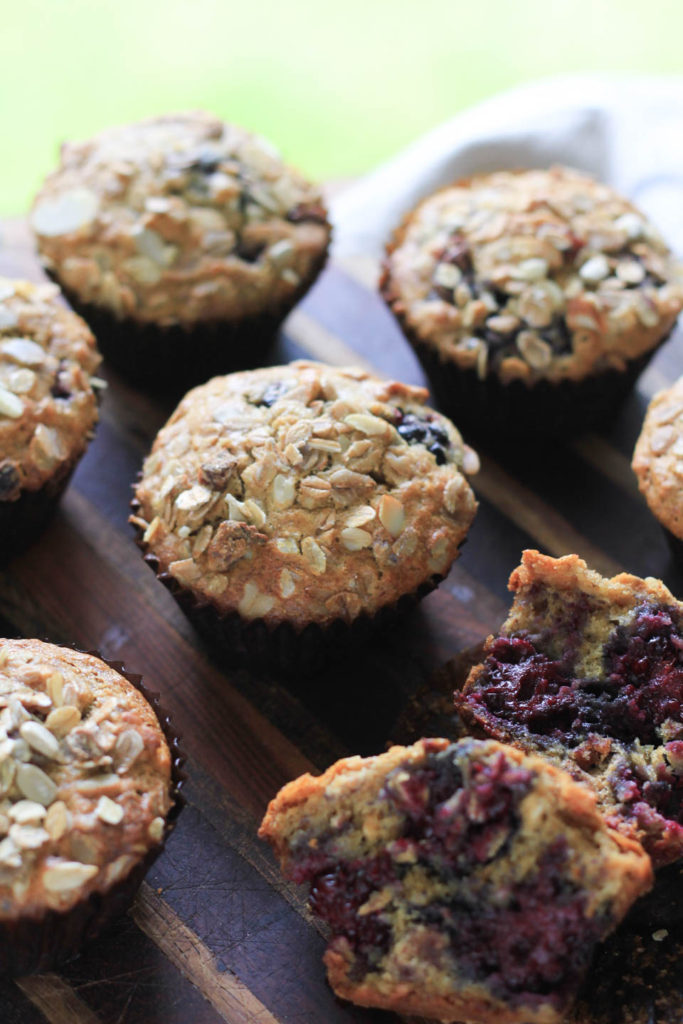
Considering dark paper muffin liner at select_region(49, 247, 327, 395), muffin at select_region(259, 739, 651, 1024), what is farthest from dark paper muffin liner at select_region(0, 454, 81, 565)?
muffin at select_region(259, 739, 651, 1024)

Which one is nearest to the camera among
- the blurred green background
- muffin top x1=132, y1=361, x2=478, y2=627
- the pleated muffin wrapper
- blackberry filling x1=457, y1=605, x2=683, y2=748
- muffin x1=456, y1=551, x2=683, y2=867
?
the pleated muffin wrapper

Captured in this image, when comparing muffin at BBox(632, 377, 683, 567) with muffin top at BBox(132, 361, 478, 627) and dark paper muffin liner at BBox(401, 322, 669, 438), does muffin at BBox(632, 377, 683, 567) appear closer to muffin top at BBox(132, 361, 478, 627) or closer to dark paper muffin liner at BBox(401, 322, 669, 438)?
dark paper muffin liner at BBox(401, 322, 669, 438)

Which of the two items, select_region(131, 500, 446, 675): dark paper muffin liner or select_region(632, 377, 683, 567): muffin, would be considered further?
select_region(632, 377, 683, 567): muffin

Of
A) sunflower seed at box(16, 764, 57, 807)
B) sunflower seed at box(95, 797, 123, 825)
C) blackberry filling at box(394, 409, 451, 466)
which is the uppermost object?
blackberry filling at box(394, 409, 451, 466)

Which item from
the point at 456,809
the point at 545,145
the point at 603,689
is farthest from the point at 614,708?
the point at 545,145

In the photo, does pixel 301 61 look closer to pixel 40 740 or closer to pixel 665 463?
pixel 665 463

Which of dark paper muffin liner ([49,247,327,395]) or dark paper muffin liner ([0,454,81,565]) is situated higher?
dark paper muffin liner ([49,247,327,395])
